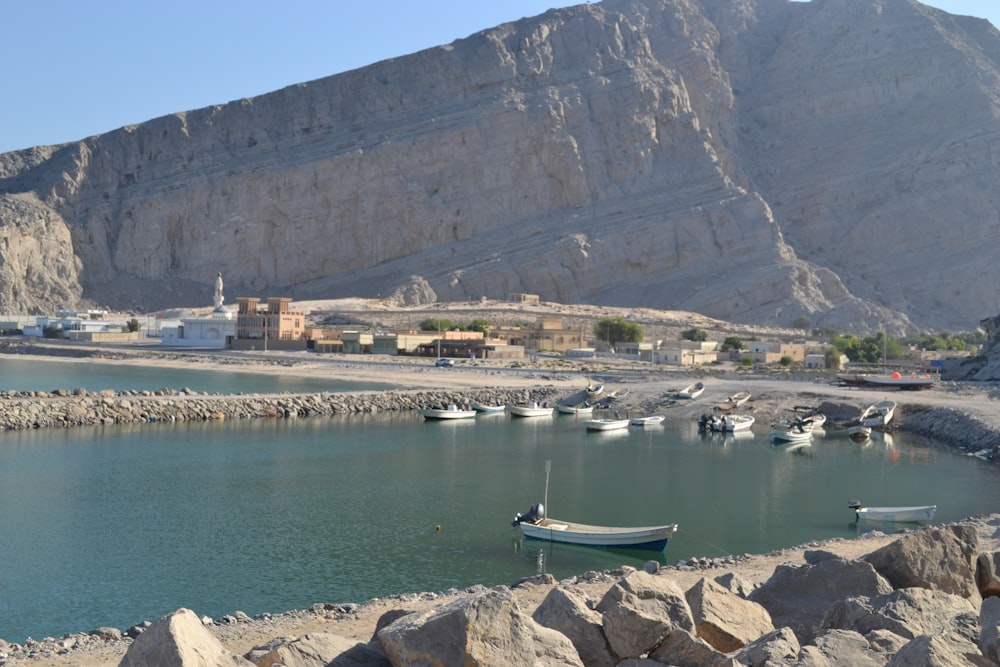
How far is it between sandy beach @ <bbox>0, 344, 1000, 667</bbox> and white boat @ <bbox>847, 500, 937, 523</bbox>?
2409mm

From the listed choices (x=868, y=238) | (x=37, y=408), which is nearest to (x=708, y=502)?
(x=37, y=408)

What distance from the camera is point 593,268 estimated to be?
355 ft

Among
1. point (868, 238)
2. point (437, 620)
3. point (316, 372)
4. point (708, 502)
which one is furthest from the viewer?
point (868, 238)

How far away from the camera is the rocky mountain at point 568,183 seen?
A: 109 m

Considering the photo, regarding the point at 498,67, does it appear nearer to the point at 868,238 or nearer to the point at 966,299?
the point at 868,238

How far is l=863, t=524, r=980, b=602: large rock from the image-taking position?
11.6 meters

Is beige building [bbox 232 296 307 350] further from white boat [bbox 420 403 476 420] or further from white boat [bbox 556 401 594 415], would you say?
white boat [bbox 420 403 476 420]

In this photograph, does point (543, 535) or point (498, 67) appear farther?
point (498, 67)

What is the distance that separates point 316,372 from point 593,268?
51.6 metres

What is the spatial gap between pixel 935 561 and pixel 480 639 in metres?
6.07

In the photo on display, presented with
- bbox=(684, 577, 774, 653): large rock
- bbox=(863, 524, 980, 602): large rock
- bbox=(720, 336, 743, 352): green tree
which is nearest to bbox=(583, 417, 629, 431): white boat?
bbox=(863, 524, 980, 602): large rock

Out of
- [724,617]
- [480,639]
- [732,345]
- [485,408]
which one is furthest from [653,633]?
[732,345]

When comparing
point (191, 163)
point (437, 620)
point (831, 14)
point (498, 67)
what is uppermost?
point (831, 14)

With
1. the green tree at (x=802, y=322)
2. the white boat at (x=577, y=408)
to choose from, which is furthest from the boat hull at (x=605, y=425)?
the green tree at (x=802, y=322)
